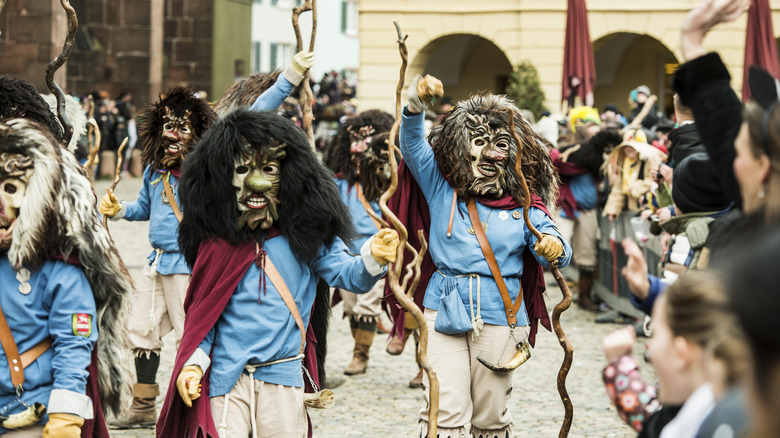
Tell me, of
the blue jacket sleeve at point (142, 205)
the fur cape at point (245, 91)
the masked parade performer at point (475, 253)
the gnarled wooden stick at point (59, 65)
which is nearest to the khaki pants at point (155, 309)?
the blue jacket sleeve at point (142, 205)

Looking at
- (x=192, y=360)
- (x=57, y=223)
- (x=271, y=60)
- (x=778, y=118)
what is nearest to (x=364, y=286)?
(x=192, y=360)

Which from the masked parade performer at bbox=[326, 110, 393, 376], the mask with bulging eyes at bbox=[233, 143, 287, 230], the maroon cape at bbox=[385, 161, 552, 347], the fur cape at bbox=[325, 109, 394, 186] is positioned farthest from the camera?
the fur cape at bbox=[325, 109, 394, 186]

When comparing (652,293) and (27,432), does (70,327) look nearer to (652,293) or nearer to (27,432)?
(27,432)

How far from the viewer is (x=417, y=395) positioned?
8.26 metres

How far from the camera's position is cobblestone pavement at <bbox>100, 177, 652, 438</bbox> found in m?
7.27

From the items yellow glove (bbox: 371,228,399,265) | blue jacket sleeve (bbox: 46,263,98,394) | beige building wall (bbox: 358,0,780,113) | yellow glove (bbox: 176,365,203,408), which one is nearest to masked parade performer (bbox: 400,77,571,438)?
yellow glove (bbox: 371,228,399,265)

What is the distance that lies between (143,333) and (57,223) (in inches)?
117

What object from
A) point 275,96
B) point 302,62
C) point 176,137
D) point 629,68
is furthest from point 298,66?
point 629,68

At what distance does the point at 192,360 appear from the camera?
4.54 m

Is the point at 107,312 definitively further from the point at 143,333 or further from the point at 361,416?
the point at 361,416

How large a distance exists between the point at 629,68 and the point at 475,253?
26369mm

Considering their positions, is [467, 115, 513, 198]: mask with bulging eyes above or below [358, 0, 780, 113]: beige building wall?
below

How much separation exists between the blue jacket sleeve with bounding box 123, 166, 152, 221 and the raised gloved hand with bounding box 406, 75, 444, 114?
2295 mm

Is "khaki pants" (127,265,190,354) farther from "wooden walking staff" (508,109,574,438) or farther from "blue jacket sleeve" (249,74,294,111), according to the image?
"wooden walking staff" (508,109,574,438)
